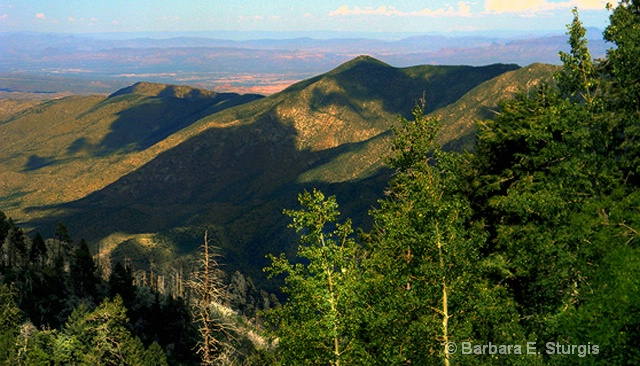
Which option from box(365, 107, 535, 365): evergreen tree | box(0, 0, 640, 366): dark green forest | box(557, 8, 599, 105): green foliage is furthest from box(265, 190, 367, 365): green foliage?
box(557, 8, 599, 105): green foliage

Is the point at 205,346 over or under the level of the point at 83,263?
over

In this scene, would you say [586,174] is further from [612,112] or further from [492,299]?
[492,299]

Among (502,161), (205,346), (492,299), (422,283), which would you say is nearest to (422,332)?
(422,283)

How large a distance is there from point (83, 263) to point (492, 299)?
90.2 meters

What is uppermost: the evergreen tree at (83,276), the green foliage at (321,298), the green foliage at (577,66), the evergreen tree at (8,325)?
the green foliage at (577,66)

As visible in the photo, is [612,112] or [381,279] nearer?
[381,279]

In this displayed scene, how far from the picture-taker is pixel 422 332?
21.9m

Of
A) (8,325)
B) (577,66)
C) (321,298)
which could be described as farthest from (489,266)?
(8,325)

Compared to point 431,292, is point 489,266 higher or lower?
lower

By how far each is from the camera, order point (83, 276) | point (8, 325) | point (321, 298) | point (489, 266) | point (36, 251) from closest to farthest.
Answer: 1. point (321, 298)
2. point (489, 266)
3. point (8, 325)
4. point (83, 276)
5. point (36, 251)

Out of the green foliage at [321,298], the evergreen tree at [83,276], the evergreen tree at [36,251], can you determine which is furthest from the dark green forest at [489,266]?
the evergreen tree at [36,251]

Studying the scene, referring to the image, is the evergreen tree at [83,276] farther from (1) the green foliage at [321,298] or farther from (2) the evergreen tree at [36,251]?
(1) the green foliage at [321,298]

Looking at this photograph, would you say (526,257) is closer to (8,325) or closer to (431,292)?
(431,292)

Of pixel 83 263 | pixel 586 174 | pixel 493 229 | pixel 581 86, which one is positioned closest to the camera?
pixel 586 174
